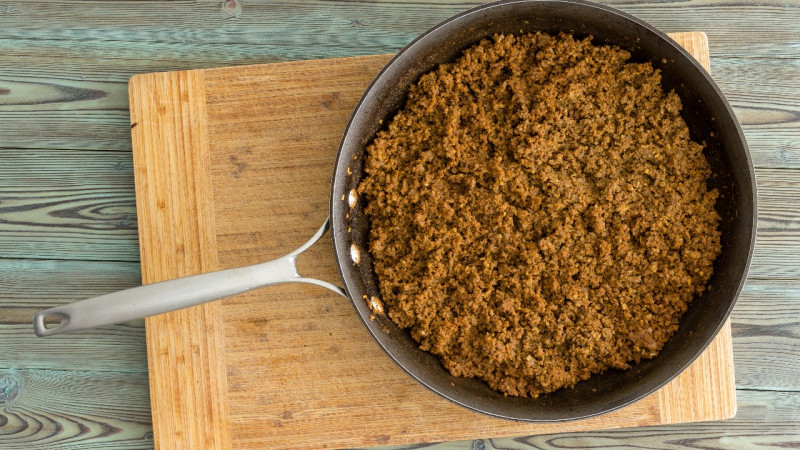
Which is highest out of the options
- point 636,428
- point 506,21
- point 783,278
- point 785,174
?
point 506,21

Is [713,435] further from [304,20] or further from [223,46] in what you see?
[223,46]

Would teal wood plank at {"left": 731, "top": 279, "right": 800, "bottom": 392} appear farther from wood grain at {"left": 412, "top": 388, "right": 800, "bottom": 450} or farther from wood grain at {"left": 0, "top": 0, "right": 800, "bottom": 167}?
wood grain at {"left": 0, "top": 0, "right": 800, "bottom": 167}

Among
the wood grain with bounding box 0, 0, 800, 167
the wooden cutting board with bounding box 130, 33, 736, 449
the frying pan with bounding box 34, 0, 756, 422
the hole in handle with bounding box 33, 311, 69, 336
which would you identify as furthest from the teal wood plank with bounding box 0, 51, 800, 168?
the hole in handle with bounding box 33, 311, 69, 336

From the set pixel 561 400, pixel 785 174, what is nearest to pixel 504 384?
pixel 561 400

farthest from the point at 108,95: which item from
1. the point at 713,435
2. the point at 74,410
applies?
the point at 713,435

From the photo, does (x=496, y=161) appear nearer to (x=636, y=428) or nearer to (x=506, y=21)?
(x=506, y=21)

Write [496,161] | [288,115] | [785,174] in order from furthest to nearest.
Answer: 1. [785,174]
2. [288,115]
3. [496,161]
